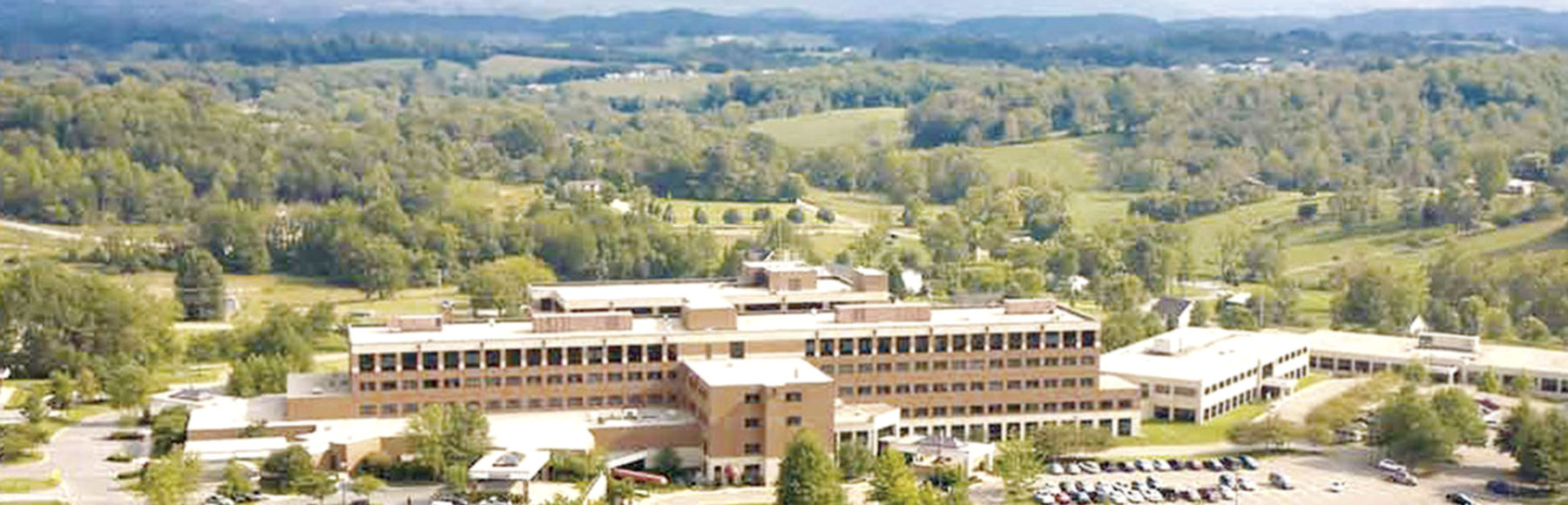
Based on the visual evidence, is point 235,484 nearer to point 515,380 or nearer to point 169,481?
point 169,481

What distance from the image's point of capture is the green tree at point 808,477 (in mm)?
42906

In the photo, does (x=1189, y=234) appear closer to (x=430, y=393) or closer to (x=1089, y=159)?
(x=1089, y=159)

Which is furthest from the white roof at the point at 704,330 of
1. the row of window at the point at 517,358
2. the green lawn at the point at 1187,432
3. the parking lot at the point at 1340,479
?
the parking lot at the point at 1340,479

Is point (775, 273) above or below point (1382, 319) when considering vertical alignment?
above

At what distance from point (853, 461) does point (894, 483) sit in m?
5.04

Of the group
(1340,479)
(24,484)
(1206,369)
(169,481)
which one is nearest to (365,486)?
(169,481)

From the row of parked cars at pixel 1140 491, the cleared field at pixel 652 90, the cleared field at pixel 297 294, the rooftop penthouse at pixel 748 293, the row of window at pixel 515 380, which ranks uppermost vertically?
the rooftop penthouse at pixel 748 293

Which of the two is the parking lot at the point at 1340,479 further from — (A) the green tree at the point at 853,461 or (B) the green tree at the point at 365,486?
(B) the green tree at the point at 365,486

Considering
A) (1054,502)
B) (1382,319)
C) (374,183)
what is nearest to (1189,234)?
(1382,319)

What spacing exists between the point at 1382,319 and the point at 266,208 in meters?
47.8

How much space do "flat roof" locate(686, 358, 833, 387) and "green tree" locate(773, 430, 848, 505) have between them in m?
3.15

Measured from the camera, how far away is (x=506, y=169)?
364 ft

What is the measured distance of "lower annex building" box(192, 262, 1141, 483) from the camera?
157 feet

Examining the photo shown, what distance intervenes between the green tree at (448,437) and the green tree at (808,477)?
665cm
